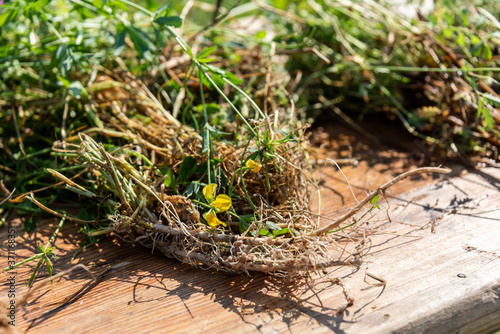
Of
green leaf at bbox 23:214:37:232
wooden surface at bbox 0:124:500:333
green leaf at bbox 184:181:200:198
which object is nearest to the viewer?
wooden surface at bbox 0:124:500:333

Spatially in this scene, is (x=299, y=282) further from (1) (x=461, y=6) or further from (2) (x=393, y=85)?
(1) (x=461, y=6)

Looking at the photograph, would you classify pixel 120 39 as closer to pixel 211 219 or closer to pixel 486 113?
pixel 211 219

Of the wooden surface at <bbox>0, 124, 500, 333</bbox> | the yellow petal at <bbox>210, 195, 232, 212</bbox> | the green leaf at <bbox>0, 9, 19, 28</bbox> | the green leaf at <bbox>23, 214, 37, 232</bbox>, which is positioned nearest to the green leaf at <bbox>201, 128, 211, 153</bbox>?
the yellow petal at <bbox>210, 195, 232, 212</bbox>

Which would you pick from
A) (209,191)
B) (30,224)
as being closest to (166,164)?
(209,191)

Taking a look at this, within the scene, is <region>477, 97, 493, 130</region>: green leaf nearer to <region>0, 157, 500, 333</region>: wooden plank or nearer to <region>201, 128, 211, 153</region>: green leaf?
<region>0, 157, 500, 333</region>: wooden plank

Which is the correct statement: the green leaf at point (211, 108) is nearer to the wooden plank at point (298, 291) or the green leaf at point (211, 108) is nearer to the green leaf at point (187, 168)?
the green leaf at point (187, 168)

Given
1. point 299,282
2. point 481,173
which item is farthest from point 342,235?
point 481,173

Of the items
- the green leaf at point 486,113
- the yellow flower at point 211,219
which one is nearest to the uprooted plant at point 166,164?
the yellow flower at point 211,219
